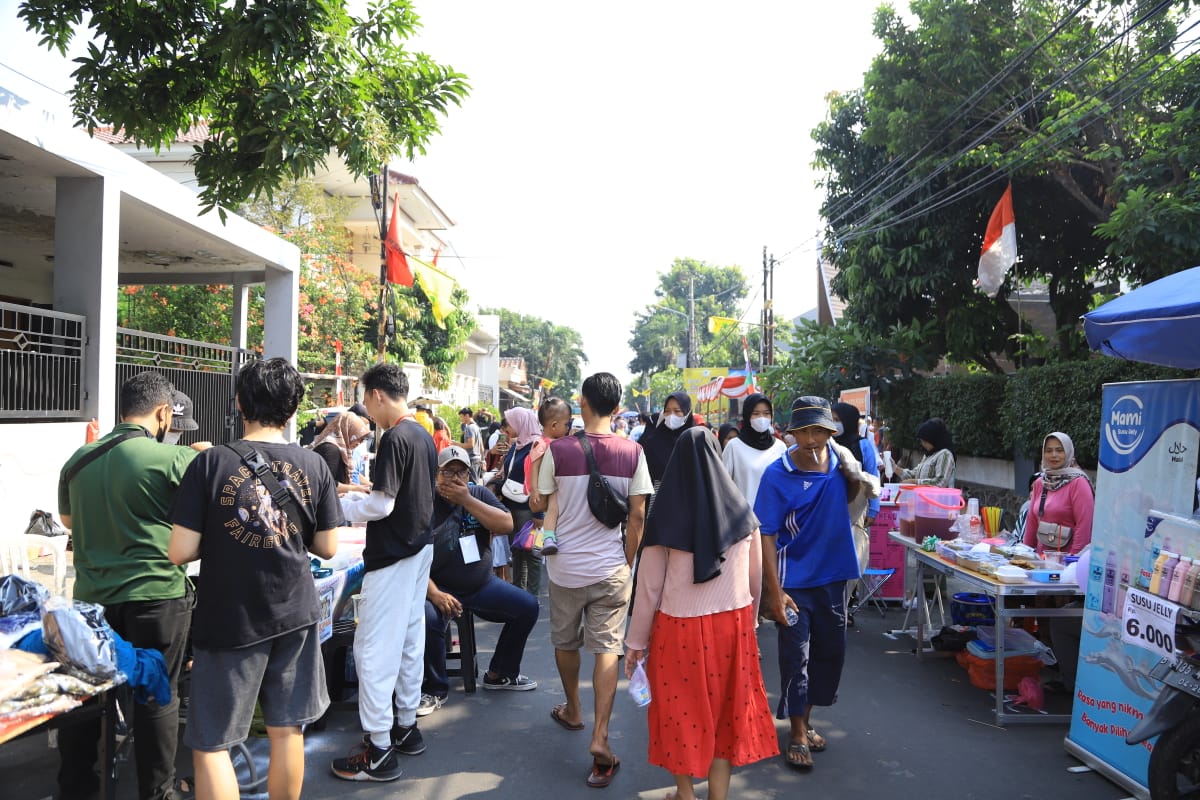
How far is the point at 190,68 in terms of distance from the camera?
19.0ft

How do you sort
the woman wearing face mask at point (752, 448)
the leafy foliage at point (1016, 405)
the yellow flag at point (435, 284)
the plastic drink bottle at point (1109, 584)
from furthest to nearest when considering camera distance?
1. the yellow flag at point (435, 284)
2. the leafy foliage at point (1016, 405)
3. the woman wearing face mask at point (752, 448)
4. the plastic drink bottle at point (1109, 584)

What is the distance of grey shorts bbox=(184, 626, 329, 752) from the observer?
310 centimetres

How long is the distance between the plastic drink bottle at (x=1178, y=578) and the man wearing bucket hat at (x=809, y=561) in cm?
142

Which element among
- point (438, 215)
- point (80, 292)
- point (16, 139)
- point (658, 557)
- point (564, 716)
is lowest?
point (564, 716)

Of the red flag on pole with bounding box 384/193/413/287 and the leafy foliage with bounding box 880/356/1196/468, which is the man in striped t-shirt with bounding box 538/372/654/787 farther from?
the red flag on pole with bounding box 384/193/413/287

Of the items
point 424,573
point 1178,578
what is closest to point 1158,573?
point 1178,578

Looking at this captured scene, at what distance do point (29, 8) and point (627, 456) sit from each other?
4.90m

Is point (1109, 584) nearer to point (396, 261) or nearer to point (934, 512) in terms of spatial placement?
point (934, 512)

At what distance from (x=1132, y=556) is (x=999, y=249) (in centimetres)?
973

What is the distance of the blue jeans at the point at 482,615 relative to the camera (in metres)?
5.23

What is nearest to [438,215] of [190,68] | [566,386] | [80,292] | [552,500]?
[80,292]

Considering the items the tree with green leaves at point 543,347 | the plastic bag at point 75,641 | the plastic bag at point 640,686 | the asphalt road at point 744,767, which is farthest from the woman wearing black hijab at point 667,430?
the tree with green leaves at point 543,347

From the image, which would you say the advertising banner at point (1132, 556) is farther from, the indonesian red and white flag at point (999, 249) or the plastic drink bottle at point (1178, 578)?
the indonesian red and white flag at point (999, 249)

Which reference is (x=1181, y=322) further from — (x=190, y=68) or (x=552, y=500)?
(x=190, y=68)
